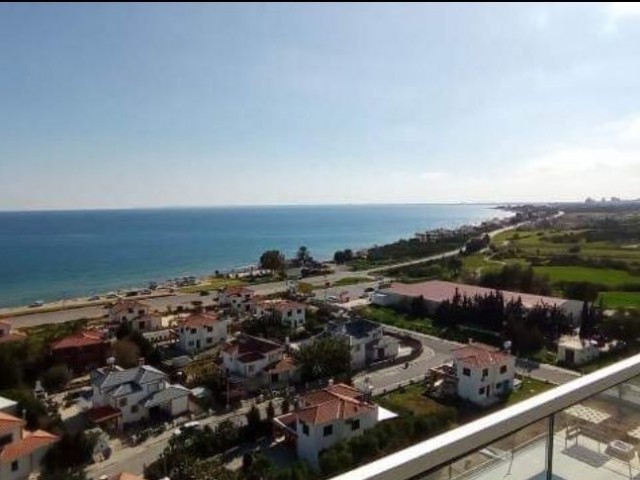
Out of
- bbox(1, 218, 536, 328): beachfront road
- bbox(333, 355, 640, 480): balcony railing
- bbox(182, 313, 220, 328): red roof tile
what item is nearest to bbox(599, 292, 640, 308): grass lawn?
bbox(1, 218, 536, 328): beachfront road

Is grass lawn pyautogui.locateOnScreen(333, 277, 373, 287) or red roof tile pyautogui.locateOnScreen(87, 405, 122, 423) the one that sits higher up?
red roof tile pyautogui.locateOnScreen(87, 405, 122, 423)

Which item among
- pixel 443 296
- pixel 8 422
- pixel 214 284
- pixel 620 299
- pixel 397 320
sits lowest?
pixel 214 284

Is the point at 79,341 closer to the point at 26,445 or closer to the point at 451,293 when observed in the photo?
the point at 26,445

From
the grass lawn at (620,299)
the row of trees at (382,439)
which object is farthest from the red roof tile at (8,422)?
the grass lawn at (620,299)

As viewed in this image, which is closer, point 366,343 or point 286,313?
point 366,343

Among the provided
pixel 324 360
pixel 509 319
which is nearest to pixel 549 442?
pixel 324 360

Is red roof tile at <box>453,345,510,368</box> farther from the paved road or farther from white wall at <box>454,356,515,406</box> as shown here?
the paved road

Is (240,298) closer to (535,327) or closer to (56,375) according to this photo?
(56,375)
